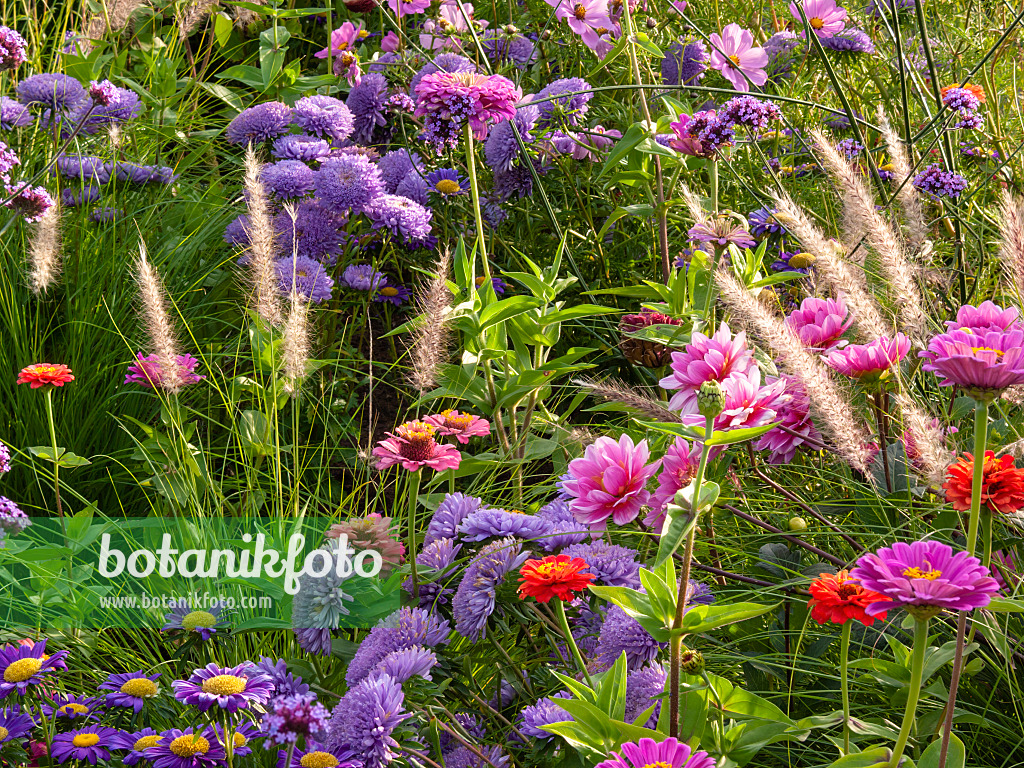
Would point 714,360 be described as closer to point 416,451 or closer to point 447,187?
point 416,451

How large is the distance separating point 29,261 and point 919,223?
2.41 metres

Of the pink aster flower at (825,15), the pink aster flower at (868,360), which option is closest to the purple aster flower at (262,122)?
the pink aster flower at (825,15)

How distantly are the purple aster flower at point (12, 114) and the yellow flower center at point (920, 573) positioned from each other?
3232mm

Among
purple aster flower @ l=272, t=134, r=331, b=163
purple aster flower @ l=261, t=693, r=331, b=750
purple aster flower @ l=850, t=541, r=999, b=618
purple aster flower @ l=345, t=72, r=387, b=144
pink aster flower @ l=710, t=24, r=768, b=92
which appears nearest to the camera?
purple aster flower @ l=850, t=541, r=999, b=618

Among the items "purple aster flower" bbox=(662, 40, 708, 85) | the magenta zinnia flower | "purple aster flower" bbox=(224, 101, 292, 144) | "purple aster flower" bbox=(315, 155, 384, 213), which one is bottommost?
the magenta zinnia flower

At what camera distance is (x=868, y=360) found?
4.83 ft

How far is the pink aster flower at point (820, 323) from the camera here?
1.71m

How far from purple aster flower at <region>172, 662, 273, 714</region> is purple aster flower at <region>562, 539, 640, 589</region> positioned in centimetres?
52

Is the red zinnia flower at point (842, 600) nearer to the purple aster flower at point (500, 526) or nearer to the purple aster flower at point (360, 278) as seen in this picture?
the purple aster flower at point (500, 526)

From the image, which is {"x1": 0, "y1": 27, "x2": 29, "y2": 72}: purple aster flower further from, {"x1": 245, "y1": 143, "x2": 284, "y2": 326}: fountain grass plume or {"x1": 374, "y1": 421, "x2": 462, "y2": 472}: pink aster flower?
{"x1": 374, "y1": 421, "x2": 462, "y2": 472}: pink aster flower

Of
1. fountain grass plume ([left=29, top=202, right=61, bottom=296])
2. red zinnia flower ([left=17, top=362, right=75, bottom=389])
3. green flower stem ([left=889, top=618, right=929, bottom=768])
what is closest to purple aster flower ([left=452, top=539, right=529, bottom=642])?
green flower stem ([left=889, top=618, right=929, bottom=768])

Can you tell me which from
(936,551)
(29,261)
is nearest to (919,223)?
(936,551)

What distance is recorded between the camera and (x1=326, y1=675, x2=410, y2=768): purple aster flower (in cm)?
122

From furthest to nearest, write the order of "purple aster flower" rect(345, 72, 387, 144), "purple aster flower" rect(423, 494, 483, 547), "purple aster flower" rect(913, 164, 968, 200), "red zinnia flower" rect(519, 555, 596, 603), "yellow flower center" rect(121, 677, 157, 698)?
"purple aster flower" rect(345, 72, 387, 144), "purple aster flower" rect(913, 164, 968, 200), "purple aster flower" rect(423, 494, 483, 547), "yellow flower center" rect(121, 677, 157, 698), "red zinnia flower" rect(519, 555, 596, 603)
